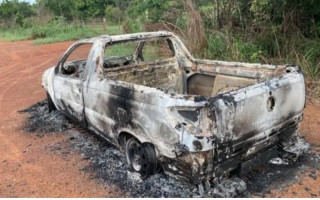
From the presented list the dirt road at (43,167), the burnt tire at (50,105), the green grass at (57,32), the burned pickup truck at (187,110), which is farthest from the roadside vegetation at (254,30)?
the green grass at (57,32)

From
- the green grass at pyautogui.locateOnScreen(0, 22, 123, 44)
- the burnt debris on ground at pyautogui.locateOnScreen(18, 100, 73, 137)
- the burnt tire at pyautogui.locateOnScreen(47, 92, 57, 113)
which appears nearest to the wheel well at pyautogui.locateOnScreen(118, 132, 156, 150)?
the burnt debris on ground at pyautogui.locateOnScreen(18, 100, 73, 137)

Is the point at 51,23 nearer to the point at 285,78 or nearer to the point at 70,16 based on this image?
the point at 70,16

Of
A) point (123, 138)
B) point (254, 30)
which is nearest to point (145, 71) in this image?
point (123, 138)

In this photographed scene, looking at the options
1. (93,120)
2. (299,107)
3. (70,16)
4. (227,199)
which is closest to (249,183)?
(227,199)

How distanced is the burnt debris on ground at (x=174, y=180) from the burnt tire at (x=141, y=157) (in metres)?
0.11

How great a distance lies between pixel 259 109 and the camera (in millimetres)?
3781

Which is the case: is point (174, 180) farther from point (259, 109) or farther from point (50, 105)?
point (50, 105)

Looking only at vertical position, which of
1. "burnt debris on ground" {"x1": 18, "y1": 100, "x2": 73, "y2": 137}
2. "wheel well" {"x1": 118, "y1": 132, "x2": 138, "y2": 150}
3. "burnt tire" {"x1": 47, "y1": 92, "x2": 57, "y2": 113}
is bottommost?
"burnt debris on ground" {"x1": 18, "y1": 100, "x2": 73, "y2": 137}

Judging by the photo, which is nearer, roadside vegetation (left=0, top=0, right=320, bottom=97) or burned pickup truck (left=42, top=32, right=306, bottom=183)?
burned pickup truck (left=42, top=32, right=306, bottom=183)

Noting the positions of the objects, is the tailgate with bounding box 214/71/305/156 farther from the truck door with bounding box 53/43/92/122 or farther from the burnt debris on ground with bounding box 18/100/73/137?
the burnt debris on ground with bounding box 18/100/73/137

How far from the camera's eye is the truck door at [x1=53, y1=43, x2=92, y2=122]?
17.7 ft

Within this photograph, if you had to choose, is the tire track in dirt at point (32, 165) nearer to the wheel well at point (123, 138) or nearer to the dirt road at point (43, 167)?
the dirt road at point (43, 167)

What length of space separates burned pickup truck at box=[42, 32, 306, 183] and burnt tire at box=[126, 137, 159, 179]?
0.01 m

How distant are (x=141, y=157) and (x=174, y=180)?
1.47 feet
